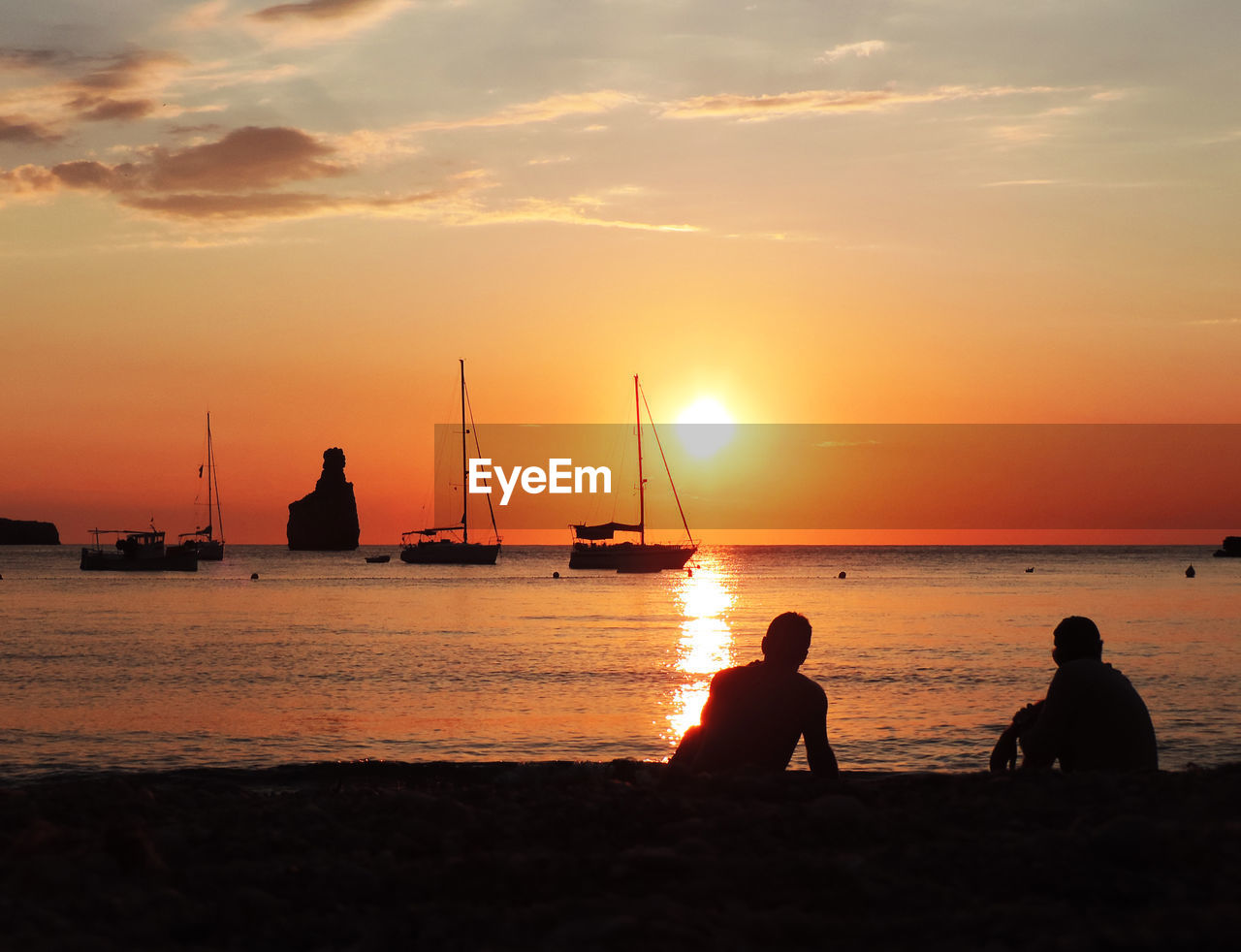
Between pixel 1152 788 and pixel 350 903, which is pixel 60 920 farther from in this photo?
pixel 1152 788

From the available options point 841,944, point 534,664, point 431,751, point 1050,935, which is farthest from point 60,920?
point 534,664

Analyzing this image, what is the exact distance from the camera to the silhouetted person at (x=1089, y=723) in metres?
8.05

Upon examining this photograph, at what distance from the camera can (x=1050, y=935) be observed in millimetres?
4328

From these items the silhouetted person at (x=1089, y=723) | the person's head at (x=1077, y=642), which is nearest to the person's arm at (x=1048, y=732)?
the silhouetted person at (x=1089, y=723)

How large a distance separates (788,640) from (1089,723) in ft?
7.63

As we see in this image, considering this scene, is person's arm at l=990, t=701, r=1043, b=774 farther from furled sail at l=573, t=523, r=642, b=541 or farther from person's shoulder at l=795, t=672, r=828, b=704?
furled sail at l=573, t=523, r=642, b=541

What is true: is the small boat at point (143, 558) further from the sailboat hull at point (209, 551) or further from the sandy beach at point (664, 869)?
the sandy beach at point (664, 869)

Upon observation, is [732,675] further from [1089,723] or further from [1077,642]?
[1089,723]

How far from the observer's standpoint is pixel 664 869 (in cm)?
551

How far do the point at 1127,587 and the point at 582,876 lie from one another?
92.9 metres

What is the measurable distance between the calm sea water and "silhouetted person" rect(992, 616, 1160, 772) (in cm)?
925

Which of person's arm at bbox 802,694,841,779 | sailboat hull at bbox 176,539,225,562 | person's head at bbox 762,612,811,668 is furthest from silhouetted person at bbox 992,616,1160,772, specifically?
sailboat hull at bbox 176,539,225,562

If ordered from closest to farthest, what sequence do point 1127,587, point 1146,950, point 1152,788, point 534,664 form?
point 1146,950, point 1152,788, point 534,664, point 1127,587

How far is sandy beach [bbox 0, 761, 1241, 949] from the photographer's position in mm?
4570
